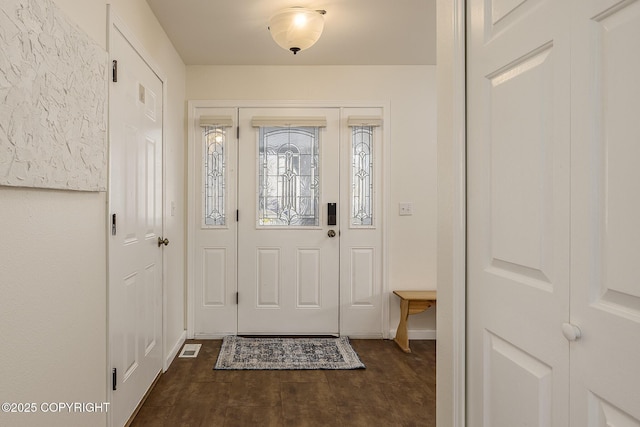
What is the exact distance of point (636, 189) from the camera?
29.2 inches

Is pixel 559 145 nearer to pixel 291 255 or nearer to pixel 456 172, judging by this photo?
pixel 456 172

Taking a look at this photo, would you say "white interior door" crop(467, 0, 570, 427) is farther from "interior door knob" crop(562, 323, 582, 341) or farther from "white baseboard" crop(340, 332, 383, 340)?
"white baseboard" crop(340, 332, 383, 340)

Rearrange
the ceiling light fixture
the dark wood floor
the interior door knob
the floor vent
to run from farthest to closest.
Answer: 1. the floor vent
2. the ceiling light fixture
3. the dark wood floor
4. the interior door knob

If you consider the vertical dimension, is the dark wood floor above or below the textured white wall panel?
below

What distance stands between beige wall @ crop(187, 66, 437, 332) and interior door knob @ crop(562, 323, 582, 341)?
2686mm

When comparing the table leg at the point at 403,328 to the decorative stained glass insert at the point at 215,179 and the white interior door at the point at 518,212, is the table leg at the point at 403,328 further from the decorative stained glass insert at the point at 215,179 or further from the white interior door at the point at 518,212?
the white interior door at the point at 518,212

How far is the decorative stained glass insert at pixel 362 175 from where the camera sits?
3584mm

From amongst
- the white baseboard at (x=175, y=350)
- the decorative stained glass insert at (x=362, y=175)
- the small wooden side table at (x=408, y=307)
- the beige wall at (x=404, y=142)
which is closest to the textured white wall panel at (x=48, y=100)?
the white baseboard at (x=175, y=350)

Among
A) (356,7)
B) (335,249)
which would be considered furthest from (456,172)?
(335,249)

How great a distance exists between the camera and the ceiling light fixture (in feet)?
8.15

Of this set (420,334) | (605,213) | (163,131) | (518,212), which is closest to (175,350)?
(163,131)

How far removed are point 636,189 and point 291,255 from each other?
2.97 m

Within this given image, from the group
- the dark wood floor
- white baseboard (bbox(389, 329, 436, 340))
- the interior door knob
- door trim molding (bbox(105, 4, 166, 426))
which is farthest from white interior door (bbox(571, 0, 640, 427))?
white baseboard (bbox(389, 329, 436, 340))

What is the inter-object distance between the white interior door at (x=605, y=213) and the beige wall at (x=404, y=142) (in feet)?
8.86
